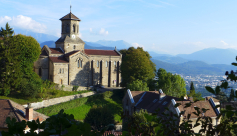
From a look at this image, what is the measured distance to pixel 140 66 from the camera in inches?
1973

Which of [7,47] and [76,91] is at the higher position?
[7,47]

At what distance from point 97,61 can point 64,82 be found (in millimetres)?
9799

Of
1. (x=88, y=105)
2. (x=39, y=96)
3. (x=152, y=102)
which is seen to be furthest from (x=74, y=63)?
(x=152, y=102)

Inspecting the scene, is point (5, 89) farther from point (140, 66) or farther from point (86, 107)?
point (140, 66)

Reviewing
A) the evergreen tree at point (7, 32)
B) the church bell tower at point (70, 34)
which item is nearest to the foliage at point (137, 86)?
the church bell tower at point (70, 34)

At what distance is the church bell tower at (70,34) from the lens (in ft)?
173

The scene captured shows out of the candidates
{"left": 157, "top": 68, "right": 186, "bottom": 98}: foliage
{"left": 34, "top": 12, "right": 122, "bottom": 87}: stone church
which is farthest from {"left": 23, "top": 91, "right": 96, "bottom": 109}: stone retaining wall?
{"left": 157, "top": 68, "right": 186, "bottom": 98}: foliage

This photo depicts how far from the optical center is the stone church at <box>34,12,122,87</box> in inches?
1893

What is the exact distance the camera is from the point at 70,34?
53.4m

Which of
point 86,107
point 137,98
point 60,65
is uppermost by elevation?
point 60,65

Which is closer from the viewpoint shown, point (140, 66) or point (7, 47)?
point (7, 47)

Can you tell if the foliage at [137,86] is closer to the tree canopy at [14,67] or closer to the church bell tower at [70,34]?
the church bell tower at [70,34]

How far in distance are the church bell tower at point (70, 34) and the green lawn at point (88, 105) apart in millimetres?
13637

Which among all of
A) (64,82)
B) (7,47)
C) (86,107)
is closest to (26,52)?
(7,47)
